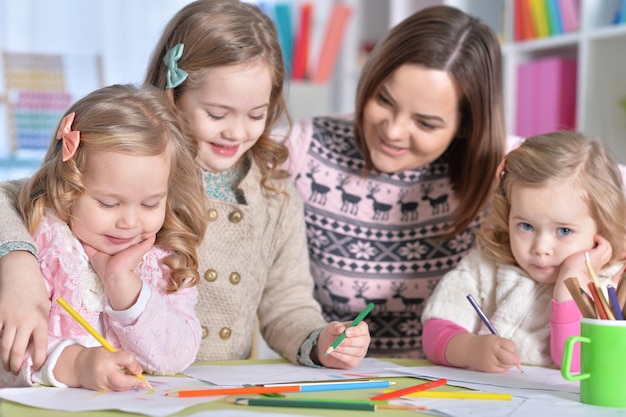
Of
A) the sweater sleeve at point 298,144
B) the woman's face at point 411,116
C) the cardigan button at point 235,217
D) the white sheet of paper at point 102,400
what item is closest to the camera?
the white sheet of paper at point 102,400

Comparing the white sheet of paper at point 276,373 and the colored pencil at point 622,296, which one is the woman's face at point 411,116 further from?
the colored pencil at point 622,296

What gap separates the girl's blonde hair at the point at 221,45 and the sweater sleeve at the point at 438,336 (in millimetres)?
370

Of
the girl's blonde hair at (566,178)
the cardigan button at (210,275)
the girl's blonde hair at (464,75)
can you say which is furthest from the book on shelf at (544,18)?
the cardigan button at (210,275)

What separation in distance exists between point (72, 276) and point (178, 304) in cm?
17

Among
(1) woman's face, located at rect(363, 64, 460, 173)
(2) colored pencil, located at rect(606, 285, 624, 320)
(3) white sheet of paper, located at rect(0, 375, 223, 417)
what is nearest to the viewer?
(3) white sheet of paper, located at rect(0, 375, 223, 417)

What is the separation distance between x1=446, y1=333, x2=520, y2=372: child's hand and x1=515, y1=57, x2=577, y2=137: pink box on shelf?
1.46 metres

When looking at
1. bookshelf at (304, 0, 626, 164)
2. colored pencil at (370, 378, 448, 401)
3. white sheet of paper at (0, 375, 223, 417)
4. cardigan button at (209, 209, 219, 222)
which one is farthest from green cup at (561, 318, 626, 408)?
bookshelf at (304, 0, 626, 164)

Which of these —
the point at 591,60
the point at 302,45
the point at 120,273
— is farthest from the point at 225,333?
the point at 302,45

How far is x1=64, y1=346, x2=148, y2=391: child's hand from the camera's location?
98cm

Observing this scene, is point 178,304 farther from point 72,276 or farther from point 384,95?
point 384,95

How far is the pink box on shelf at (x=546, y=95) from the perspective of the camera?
8.54 ft

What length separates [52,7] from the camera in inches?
154

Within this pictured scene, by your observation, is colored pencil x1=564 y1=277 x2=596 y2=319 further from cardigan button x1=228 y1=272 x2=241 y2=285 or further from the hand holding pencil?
cardigan button x1=228 y1=272 x2=241 y2=285

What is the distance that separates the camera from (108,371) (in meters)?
0.98
